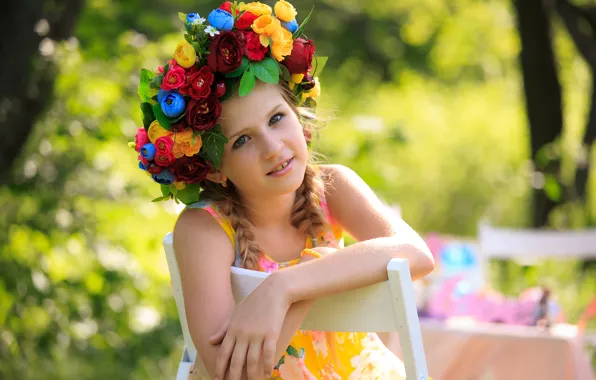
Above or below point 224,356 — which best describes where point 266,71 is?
above

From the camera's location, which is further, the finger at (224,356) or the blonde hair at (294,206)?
the blonde hair at (294,206)

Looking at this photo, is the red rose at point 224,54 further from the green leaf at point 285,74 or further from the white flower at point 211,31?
the green leaf at point 285,74

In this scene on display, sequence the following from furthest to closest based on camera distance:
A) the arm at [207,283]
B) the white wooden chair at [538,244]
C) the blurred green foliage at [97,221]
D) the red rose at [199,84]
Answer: the white wooden chair at [538,244] < the blurred green foliage at [97,221] < the red rose at [199,84] < the arm at [207,283]

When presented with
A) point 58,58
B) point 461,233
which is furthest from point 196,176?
point 461,233

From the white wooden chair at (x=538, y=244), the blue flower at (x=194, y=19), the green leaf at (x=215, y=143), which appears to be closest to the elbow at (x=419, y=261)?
the green leaf at (x=215, y=143)

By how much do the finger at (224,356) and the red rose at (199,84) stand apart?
0.52 meters

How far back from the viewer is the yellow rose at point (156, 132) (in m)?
2.04

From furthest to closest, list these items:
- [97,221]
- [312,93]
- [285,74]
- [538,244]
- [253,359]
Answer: [538,244] → [97,221] → [312,93] → [285,74] → [253,359]

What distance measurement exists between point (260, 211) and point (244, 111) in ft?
0.97

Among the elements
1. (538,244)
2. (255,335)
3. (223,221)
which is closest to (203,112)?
(223,221)

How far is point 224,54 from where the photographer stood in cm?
198

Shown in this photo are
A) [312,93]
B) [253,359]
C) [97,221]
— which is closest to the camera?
[253,359]

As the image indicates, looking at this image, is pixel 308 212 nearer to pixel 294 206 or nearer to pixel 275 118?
pixel 294 206

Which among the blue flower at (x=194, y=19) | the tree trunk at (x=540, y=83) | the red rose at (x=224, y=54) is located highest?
the blue flower at (x=194, y=19)
